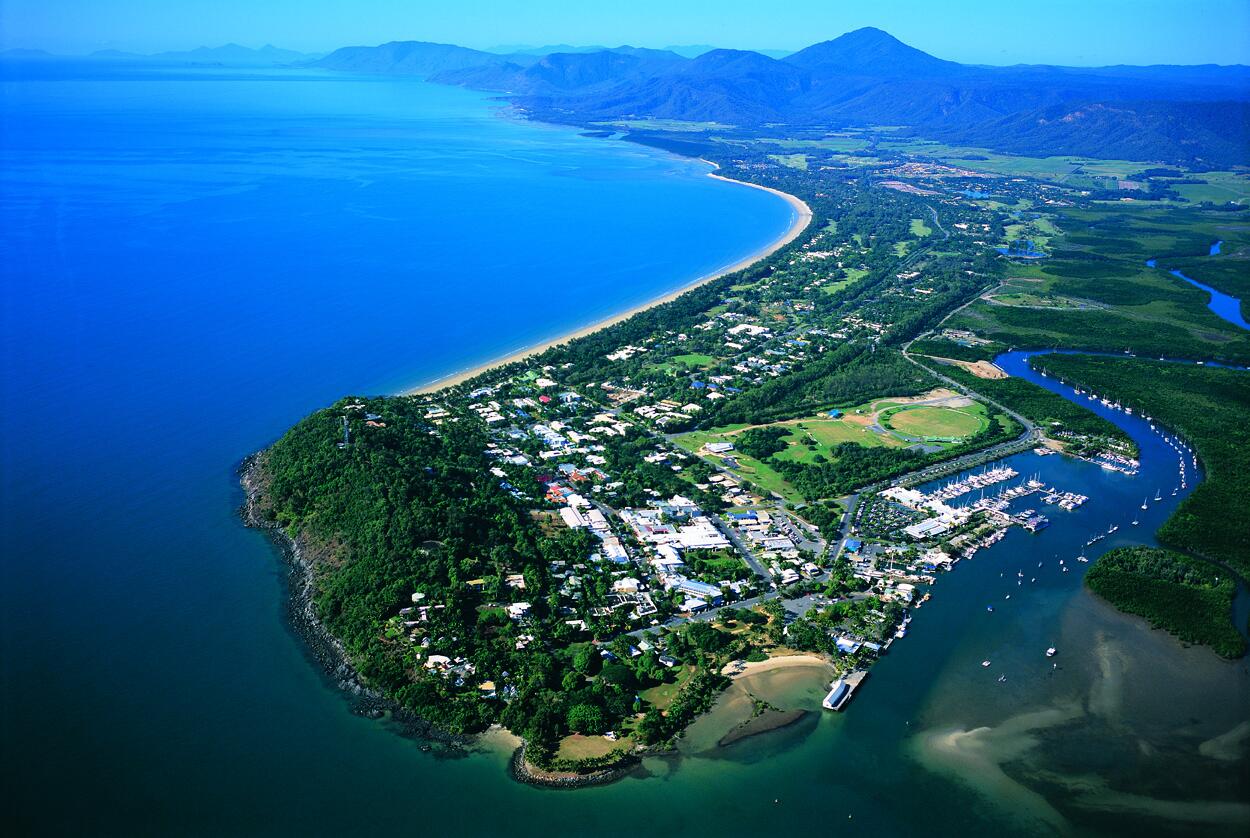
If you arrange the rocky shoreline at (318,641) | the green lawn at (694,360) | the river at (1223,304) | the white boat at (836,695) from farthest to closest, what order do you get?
the river at (1223,304)
the green lawn at (694,360)
the white boat at (836,695)
the rocky shoreline at (318,641)

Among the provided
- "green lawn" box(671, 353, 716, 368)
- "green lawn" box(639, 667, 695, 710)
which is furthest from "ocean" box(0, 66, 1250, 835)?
Result: "green lawn" box(671, 353, 716, 368)

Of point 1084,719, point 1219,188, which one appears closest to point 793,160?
point 1219,188

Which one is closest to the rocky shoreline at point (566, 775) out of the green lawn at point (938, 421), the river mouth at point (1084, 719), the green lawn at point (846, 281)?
the river mouth at point (1084, 719)

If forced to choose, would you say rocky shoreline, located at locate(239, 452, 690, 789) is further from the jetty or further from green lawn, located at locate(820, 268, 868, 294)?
green lawn, located at locate(820, 268, 868, 294)

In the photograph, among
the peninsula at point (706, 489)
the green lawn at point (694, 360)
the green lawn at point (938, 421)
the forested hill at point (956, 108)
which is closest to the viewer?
the peninsula at point (706, 489)

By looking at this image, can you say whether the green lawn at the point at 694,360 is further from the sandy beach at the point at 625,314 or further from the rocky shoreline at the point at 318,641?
the rocky shoreline at the point at 318,641

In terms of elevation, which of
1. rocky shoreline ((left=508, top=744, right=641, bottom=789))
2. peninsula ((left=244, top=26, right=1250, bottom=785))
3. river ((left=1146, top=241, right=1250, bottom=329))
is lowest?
rocky shoreline ((left=508, top=744, right=641, bottom=789))

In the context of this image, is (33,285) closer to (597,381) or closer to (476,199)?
(597,381)

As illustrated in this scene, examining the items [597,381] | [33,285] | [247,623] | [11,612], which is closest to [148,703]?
[247,623]
